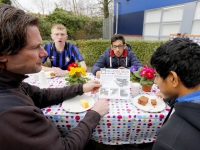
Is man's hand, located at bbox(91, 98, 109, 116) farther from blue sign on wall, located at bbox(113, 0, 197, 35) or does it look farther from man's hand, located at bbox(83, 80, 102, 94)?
blue sign on wall, located at bbox(113, 0, 197, 35)

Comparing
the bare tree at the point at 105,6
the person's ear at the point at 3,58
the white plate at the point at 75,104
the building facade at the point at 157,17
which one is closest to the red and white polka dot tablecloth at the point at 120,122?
the white plate at the point at 75,104

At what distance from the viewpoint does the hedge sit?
5504 millimetres

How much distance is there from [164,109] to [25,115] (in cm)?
119

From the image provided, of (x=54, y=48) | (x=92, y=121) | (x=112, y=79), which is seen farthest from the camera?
(x=54, y=48)

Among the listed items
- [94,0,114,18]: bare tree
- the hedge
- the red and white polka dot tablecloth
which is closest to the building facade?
[94,0,114,18]: bare tree

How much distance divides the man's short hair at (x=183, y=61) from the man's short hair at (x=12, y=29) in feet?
2.88

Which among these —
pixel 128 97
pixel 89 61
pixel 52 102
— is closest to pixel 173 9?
pixel 89 61

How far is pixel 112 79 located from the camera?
1.62 metres

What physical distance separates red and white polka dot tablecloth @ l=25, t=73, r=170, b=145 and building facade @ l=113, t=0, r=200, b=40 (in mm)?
6689

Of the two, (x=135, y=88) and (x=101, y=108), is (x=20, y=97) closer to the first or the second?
(x=101, y=108)

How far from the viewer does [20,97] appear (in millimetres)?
819

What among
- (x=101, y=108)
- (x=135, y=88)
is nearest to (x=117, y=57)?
(x=135, y=88)

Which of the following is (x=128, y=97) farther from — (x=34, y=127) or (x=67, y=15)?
(x=67, y=15)

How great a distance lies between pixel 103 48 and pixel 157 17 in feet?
15.7
